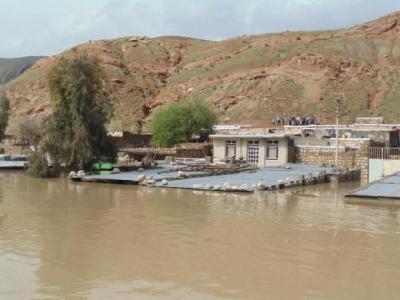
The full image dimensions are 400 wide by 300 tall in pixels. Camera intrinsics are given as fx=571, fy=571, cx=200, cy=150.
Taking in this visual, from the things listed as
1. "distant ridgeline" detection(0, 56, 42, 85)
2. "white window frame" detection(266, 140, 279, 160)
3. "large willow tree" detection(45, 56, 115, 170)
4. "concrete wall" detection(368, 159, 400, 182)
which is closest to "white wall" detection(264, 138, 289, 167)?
"white window frame" detection(266, 140, 279, 160)

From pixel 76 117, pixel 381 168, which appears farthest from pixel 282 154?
pixel 76 117

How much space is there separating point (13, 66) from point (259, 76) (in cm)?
10117

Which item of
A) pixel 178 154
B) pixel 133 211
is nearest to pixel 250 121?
pixel 178 154

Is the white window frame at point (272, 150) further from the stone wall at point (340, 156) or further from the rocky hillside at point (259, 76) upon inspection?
the rocky hillside at point (259, 76)

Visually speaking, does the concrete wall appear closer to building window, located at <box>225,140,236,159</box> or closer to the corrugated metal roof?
the corrugated metal roof

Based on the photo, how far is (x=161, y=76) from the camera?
8894 centimetres

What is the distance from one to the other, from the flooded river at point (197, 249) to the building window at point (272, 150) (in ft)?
52.1

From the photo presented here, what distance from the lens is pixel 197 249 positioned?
13062 mm

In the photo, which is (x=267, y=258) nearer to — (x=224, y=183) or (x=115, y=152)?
(x=224, y=183)

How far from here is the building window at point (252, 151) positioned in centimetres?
3950

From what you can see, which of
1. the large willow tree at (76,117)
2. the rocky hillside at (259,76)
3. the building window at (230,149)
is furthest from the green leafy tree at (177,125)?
the large willow tree at (76,117)

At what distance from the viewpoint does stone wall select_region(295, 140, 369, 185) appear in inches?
1453

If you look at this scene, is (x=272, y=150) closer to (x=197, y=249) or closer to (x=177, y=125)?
(x=177, y=125)

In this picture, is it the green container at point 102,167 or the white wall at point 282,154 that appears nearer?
the green container at point 102,167
